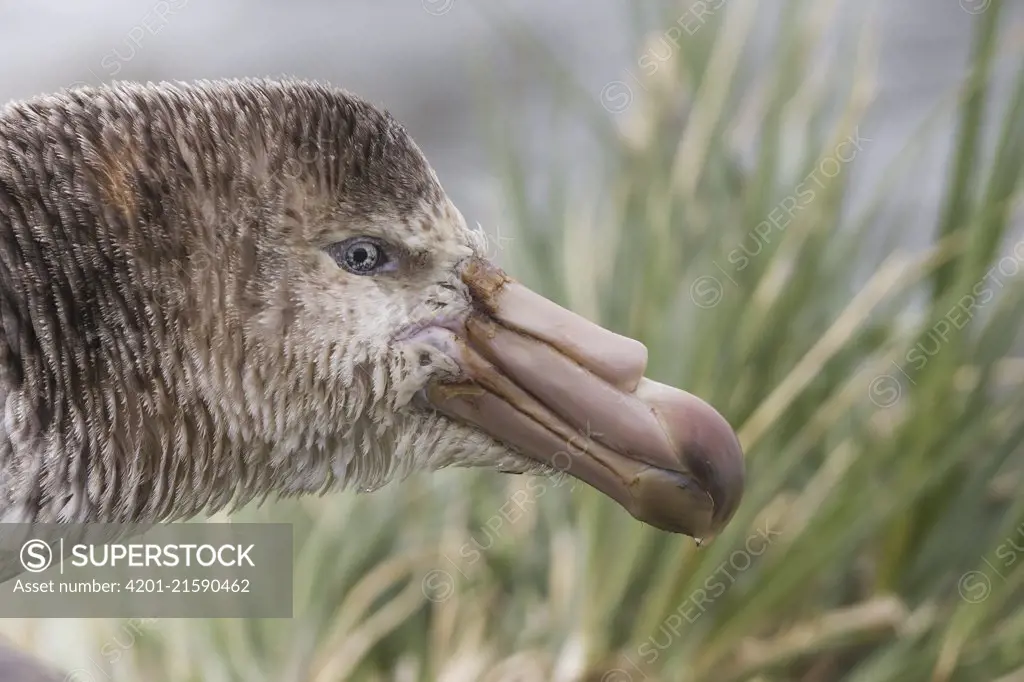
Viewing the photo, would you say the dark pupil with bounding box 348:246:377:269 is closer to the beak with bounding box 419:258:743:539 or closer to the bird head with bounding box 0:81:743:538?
the bird head with bounding box 0:81:743:538

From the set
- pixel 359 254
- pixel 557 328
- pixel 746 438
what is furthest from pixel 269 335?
pixel 746 438

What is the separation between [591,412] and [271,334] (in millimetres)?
387

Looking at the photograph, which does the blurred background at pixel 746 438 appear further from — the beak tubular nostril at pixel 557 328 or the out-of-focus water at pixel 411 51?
the out-of-focus water at pixel 411 51

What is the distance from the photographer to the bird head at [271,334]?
1.17 meters

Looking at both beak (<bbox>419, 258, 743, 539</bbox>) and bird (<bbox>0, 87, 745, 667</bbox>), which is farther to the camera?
beak (<bbox>419, 258, 743, 539</bbox>)

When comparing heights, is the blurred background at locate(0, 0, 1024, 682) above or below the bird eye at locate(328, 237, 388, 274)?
below

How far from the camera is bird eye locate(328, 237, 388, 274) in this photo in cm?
130

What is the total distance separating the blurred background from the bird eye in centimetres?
113

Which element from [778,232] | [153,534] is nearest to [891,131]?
[778,232]

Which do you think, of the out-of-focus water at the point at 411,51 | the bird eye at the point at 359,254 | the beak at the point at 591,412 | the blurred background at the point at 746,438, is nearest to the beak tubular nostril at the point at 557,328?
the beak at the point at 591,412

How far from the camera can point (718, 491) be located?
52.2 inches

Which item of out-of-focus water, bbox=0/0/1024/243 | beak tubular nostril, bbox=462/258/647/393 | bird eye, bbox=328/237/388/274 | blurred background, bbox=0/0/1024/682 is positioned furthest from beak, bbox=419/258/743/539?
out-of-focus water, bbox=0/0/1024/243

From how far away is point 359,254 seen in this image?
4.31 feet

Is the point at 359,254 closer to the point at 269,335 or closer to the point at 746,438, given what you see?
the point at 269,335
